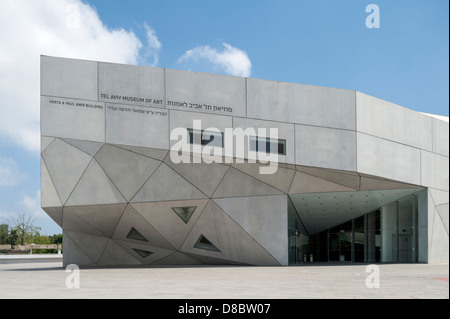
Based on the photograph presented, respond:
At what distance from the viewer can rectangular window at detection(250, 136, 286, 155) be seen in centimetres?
2028

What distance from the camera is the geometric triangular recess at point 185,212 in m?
20.7

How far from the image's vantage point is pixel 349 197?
23500 millimetres

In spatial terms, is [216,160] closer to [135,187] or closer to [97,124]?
[135,187]

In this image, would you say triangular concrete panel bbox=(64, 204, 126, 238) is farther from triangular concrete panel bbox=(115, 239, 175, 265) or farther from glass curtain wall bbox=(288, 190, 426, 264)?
glass curtain wall bbox=(288, 190, 426, 264)

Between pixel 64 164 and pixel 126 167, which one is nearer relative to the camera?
pixel 64 164

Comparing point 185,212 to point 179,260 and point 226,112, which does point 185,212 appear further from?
point 226,112

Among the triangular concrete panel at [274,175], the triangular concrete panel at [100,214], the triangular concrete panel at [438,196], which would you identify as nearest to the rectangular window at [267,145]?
the triangular concrete panel at [274,175]

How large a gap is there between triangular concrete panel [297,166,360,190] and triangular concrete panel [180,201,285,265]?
165 inches

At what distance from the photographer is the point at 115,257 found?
23.9 metres

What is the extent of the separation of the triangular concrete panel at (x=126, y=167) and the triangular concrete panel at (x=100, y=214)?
3.21 ft

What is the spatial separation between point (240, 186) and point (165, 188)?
11.5 feet

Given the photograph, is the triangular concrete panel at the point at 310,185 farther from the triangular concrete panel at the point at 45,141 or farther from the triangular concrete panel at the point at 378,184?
the triangular concrete panel at the point at 45,141

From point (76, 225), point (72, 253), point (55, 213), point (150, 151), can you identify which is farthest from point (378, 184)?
point (72, 253)
